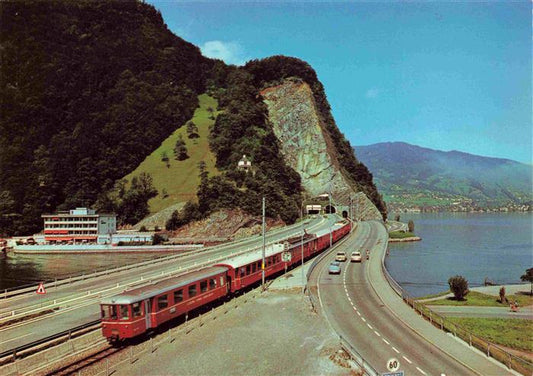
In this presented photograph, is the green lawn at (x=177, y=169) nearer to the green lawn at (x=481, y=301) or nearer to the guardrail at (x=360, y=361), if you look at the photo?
the green lawn at (x=481, y=301)

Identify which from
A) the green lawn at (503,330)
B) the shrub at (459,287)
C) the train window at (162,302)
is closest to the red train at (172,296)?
the train window at (162,302)

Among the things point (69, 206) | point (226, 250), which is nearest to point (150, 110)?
point (69, 206)

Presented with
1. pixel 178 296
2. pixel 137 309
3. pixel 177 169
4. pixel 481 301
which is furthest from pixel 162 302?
pixel 177 169

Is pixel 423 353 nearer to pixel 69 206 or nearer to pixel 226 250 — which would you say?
pixel 226 250

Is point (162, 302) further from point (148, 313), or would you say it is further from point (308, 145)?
point (308, 145)

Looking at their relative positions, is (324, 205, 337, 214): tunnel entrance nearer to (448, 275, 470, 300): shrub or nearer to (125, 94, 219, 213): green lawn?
(125, 94, 219, 213): green lawn

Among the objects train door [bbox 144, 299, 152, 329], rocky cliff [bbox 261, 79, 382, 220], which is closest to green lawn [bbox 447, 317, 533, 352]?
train door [bbox 144, 299, 152, 329]
